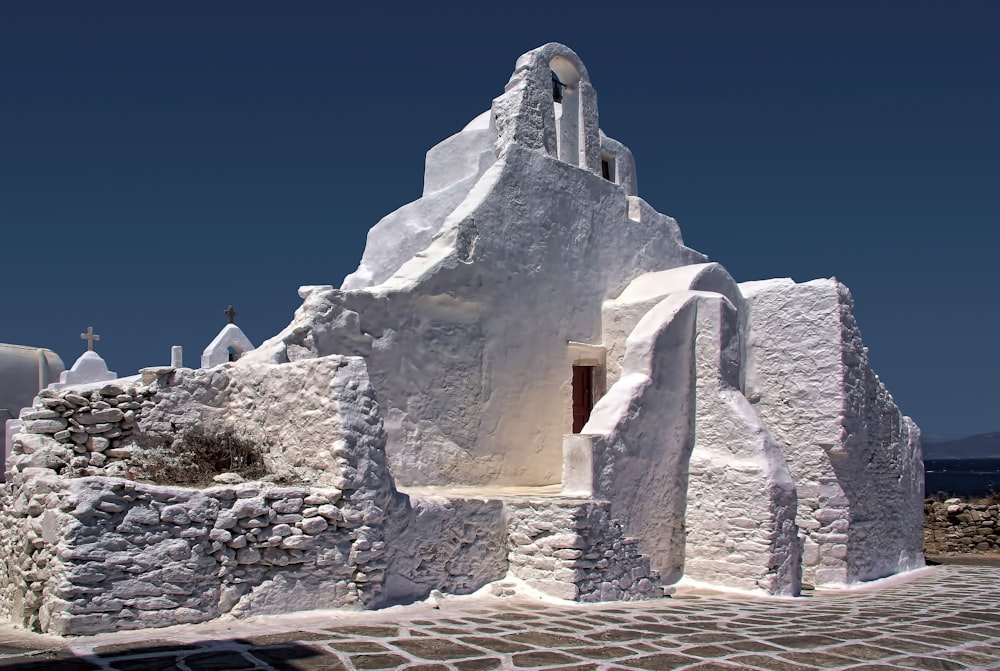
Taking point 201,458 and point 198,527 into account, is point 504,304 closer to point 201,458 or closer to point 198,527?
point 201,458

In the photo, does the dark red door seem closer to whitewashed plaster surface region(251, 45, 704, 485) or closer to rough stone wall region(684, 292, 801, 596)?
whitewashed plaster surface region(251, 45, 704, 485)

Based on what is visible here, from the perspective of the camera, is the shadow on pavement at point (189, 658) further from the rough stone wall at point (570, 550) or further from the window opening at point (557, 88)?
the window opening at point (557, 88)

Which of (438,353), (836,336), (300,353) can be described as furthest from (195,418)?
(836,336)

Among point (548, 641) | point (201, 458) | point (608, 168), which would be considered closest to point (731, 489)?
point (548, 641)

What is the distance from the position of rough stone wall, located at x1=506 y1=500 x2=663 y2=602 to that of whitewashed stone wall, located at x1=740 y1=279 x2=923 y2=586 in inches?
154

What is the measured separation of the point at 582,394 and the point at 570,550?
3.50 meters

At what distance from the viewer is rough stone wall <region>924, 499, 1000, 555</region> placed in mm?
16734

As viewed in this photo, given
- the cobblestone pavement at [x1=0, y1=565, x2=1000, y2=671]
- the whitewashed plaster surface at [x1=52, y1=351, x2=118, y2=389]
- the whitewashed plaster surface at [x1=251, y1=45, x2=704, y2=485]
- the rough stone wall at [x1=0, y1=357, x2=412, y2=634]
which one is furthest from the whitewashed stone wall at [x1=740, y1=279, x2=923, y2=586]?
the whitewashed plaster surface at [x1=52, y1=351, x2=118, y2=389]

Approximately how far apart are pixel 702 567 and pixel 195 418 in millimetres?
5381

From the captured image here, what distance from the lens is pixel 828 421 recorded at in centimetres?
1095

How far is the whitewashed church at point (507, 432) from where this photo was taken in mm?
5973

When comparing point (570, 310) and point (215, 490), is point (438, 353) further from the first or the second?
point (215, 490)

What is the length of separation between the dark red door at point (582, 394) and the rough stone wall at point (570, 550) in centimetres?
279

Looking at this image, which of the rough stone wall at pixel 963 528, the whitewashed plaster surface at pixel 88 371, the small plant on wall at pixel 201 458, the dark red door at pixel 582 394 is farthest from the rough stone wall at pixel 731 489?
the whitewashed plaster surface at pixel 88 371
